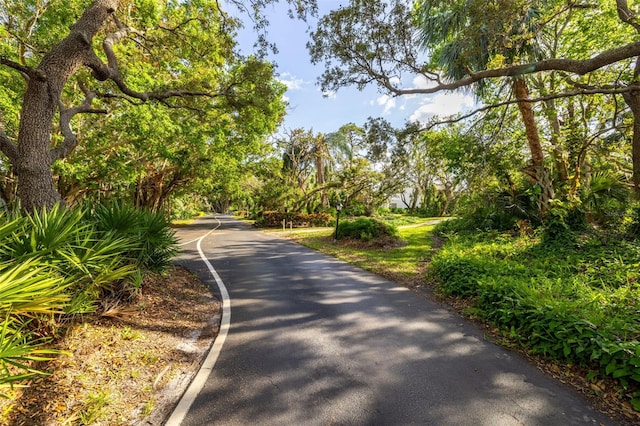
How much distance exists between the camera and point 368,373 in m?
3.19

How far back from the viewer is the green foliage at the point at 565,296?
3211 millimetres

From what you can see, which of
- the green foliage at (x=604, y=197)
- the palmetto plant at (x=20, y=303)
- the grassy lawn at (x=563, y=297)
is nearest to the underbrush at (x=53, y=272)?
the palmetto plant at (x=20, y=303)

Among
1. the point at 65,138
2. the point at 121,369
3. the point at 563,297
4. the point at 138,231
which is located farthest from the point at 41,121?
the point at 563,297

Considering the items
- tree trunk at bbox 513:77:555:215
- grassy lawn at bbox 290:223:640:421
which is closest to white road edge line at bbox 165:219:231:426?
grassy lawn at bbox 290:223:640:421

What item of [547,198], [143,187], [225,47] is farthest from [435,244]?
[143,187]

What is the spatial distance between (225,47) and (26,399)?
939cm

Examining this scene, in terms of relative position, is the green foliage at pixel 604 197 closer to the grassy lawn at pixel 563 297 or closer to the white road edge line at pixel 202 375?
the grassy lawn at pixel 563 297

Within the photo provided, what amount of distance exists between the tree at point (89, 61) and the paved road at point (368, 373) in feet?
14.4

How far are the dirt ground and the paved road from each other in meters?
0.45

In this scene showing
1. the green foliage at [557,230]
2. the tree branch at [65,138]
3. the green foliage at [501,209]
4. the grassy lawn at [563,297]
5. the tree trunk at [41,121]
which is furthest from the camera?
the green foliage at [501,209]

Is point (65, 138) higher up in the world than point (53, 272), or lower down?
higher up

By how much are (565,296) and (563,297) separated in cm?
14

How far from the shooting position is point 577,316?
3.69 m

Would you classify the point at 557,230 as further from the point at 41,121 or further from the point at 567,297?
the point at 41,121
